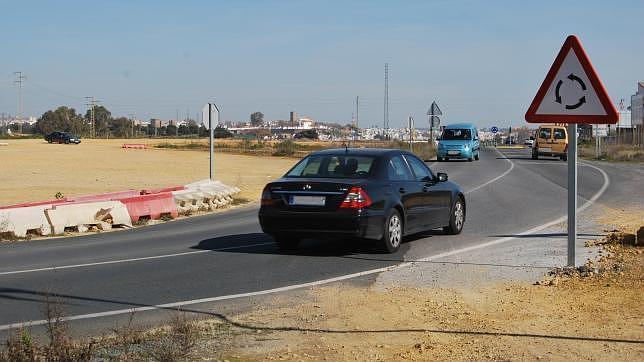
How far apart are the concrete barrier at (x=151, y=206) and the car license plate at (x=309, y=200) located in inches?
253

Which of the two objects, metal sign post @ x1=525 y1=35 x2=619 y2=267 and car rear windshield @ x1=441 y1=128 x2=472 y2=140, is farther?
car rear windshield @ x1=441 y1=128 x2=472 y2=140

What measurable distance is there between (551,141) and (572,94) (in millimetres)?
42681

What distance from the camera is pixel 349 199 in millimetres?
11328

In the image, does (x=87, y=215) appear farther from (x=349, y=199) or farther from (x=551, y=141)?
(x=551, y=141)

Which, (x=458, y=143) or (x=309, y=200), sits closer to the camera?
(x=309, y=200)

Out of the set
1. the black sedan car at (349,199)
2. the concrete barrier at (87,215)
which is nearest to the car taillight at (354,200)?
the black sedan car at (349,199)

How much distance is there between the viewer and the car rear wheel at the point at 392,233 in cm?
1166

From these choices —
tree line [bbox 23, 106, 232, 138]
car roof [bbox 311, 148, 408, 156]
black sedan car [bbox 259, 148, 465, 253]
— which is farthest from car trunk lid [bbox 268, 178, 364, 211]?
tree line [bbox 23, 106, 232, 138]

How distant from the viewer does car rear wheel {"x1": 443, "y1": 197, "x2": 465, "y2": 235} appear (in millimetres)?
14023

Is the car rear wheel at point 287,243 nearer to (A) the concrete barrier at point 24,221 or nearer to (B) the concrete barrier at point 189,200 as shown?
(A) the concrete barrier at point 24,221

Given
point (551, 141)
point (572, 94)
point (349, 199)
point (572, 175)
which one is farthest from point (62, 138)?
point (572, 94)

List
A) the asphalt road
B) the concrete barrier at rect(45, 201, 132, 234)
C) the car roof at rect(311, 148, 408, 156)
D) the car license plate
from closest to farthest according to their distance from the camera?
the asphalt road → the car license plate → the car roof at rect(311, 148, 408, 156) → the concrete barrier at rect(45, 201, 132, 234)

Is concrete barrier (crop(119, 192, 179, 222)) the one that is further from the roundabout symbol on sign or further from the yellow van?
the yellow van

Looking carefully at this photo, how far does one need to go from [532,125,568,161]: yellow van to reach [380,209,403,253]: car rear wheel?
39411 mm
